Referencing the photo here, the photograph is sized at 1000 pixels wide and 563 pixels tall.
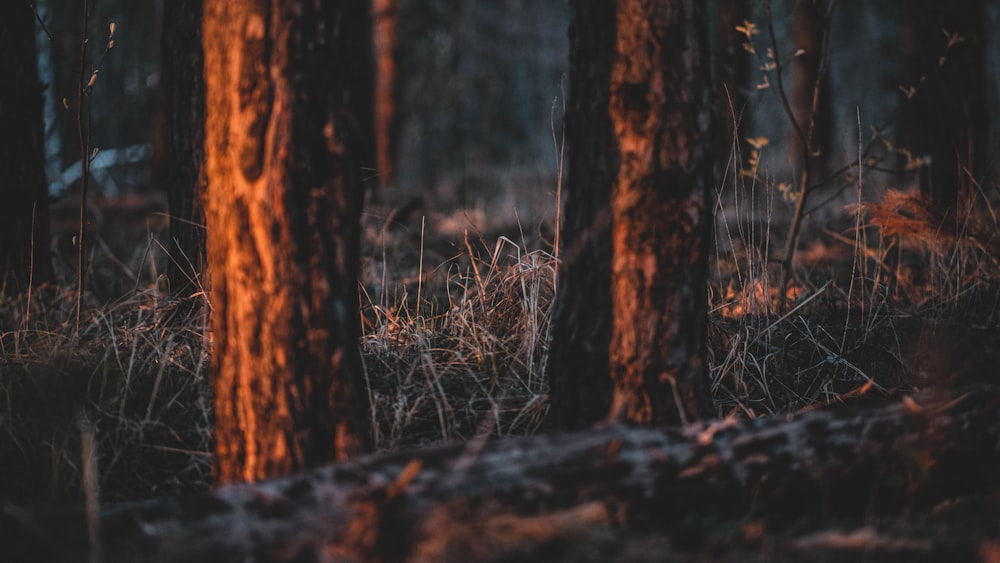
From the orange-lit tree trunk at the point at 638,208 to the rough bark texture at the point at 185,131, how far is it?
6.30ft

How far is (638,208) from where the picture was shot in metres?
2.09

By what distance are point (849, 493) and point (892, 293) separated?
228 centimetres

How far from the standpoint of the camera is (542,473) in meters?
1.77

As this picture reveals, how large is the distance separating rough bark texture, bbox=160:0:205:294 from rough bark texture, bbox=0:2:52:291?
3.31ft

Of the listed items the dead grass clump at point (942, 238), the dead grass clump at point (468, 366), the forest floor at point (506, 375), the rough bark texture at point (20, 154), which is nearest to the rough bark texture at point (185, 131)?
the forest floor at point (506, 375)

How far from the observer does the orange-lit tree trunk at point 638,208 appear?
6.77 feet

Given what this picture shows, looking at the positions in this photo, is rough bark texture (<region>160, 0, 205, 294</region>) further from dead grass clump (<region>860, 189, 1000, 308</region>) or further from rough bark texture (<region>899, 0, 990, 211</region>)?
rough bark texture (<region>899, 0, 990, 211</region>)

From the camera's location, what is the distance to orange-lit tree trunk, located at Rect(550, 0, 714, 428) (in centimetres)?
206

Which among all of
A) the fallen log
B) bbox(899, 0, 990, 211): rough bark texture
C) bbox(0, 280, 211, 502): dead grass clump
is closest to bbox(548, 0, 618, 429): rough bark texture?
the fallen log

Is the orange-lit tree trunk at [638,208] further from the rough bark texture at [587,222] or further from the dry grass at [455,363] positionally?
the dry grass at [455,363]

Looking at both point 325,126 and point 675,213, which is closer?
point 325,126

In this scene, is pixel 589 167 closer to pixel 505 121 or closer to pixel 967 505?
pixel 967 505

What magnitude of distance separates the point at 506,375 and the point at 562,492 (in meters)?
1.09

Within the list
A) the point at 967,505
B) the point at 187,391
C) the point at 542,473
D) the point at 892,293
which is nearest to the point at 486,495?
the point at 542,473
